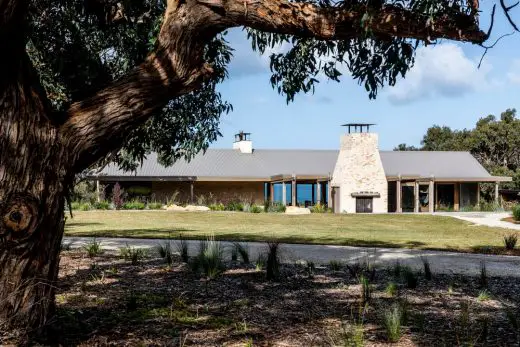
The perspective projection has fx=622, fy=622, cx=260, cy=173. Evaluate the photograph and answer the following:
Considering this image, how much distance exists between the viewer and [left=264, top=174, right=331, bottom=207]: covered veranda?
112 ft

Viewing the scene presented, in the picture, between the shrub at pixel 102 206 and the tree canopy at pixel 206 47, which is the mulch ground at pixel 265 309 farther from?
the shrub at pixel 102 206

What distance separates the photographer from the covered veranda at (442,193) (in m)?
36.3

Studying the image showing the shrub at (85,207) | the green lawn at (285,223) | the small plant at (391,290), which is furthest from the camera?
the shrub at (85,207)

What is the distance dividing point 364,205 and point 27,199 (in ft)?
101

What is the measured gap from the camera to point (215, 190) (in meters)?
37.1

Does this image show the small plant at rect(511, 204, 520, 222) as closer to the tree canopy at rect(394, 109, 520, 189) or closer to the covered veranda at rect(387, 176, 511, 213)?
the covered veranda at rect(387, 176, 511, 213)

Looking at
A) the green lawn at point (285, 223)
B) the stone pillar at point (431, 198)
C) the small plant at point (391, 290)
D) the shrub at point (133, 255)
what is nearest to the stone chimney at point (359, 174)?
the stone pillar at point (431, 198)

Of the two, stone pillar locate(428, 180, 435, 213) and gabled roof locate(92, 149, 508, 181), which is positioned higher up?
gabled roof locate(92, 149, 508, 181)

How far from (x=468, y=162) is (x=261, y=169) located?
13.0 meters

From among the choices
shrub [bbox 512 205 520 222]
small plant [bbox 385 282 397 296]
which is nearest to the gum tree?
small plant [bbox 385 282 397 296]

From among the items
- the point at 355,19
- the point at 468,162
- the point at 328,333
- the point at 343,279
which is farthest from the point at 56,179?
the point at 468,162

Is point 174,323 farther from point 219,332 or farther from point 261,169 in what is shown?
point 261,169

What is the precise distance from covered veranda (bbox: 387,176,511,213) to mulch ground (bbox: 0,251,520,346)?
28883mm

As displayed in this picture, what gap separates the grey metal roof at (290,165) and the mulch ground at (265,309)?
2737 cm
